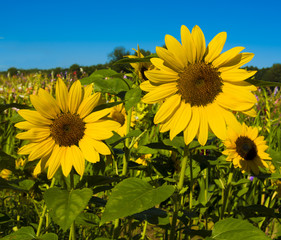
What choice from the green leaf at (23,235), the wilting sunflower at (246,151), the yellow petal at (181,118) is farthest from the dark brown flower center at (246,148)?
the green leaf at (23,235)

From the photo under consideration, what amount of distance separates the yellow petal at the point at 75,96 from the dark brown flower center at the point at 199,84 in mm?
428

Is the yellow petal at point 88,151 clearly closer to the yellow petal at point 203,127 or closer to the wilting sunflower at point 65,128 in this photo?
the wilting sunflower at point 65,128

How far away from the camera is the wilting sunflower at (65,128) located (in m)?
1.29

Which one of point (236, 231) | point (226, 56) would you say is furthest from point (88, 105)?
point (236, 231)

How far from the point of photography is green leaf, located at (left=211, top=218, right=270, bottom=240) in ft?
3.59

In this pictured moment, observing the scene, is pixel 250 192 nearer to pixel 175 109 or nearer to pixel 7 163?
pixel 175 109

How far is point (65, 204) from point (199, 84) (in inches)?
28.8

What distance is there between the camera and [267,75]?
5084cm

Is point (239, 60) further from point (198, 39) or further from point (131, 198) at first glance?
point (131, 198)

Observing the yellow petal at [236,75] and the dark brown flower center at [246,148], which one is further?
the dark brown flower center at [246,148]

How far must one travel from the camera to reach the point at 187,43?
1.22m

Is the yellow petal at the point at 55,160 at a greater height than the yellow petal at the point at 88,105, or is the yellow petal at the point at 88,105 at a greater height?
the yellow petal at the point at 88,105

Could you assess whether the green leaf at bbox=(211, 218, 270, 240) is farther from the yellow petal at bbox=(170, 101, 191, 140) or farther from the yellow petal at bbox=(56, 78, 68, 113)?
the yellow petal at bbox=(56, 78, 68, 113)

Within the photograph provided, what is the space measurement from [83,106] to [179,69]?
1.44 ft
